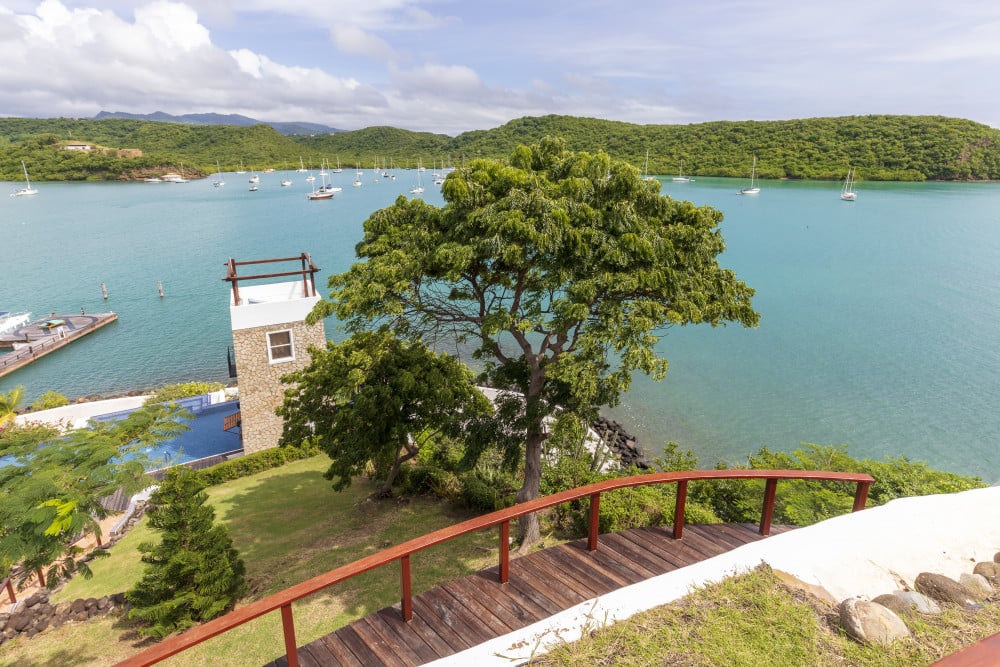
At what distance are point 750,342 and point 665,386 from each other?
339 inches

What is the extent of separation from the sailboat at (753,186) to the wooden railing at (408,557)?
85.1 meters

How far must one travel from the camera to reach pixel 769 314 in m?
34.6

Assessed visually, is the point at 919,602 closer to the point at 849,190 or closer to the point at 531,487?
the point at 531,487

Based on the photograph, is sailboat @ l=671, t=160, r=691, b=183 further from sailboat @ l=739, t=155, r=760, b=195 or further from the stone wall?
the stone wall

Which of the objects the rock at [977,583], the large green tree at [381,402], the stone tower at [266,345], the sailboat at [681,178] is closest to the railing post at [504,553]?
the rock at [977,583]

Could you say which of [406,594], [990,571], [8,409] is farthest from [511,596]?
[8,409]

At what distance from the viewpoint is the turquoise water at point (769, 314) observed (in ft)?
71.3

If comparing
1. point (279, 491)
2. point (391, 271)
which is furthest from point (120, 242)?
point (391, 271)

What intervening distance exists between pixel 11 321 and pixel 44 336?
3.30 meters

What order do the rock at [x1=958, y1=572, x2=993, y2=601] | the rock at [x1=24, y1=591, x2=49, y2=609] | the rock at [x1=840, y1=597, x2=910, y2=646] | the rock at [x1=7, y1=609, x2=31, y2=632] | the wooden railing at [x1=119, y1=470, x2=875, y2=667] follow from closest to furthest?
the wooden railing at [x1=119, y1=470, x2=875, y2=667]
the rock at [x1=840, y1=597, x2=910, y2=646]
the rock at [x1=958, y1=572, x2=993, y2=601]
the rock at [x1=7, y1=609, x2=31, y2=632]
the rock at [x1=24, y1=591, x2=49, y2=609]

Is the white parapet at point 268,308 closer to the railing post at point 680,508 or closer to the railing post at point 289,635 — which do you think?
the railing post at point 680,508

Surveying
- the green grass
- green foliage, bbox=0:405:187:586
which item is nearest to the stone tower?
green foliage, bbox=0:405:187:586

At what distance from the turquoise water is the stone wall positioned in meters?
12.9

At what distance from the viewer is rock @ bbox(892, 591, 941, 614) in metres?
4.47
